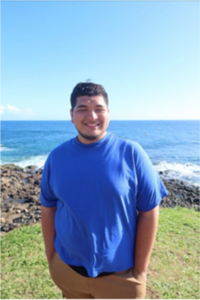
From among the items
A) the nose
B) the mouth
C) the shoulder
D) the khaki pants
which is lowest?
the khaki pants

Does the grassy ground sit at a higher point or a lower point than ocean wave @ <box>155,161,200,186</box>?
higher

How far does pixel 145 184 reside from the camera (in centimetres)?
187

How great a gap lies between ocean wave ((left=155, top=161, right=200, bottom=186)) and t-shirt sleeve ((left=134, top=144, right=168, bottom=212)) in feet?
57.1

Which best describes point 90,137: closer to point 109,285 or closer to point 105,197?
point 105,197

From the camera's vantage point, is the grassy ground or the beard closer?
the beard

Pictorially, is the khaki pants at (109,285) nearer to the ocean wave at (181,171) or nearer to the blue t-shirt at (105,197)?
the blue t-shirt at (105,197)

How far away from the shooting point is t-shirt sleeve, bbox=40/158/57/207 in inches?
87.0

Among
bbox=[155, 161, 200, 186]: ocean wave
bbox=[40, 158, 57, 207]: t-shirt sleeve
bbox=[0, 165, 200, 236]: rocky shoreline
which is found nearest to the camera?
bbox=[40, 158, 57, 207]: t-shirt sleeve

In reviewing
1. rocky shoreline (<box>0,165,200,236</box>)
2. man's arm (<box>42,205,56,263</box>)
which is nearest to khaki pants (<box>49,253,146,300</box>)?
man's arm (<box>42,205,56,263</box>)

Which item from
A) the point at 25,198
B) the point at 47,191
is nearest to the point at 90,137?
the point at 47,191

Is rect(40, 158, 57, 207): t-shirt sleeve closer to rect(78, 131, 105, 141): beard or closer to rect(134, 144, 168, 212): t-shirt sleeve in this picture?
rect(78, 131, 105, 141): beard

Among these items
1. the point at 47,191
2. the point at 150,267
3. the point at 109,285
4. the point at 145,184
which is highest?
the point at 145,184

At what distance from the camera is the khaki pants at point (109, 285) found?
6.46ft

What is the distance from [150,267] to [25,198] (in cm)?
953
